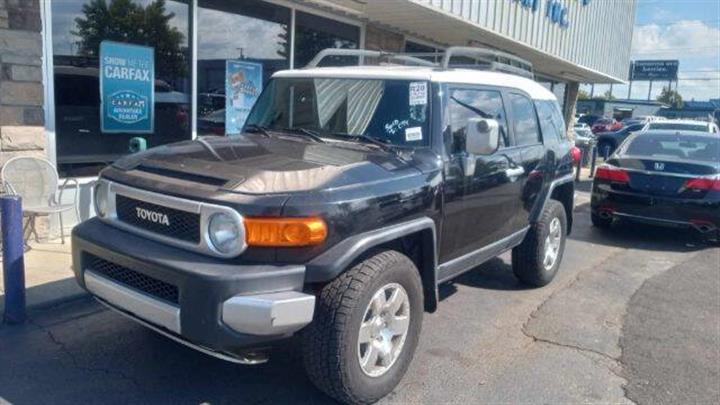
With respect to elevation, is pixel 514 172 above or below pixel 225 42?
below

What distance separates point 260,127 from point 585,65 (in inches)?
594

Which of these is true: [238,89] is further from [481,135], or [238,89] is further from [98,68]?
[481,135]

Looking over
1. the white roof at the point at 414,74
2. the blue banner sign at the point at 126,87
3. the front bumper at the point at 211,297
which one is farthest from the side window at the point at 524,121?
the blue banner sign at the point at 126,87

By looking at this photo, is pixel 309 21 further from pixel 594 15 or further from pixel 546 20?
pixel 594 15

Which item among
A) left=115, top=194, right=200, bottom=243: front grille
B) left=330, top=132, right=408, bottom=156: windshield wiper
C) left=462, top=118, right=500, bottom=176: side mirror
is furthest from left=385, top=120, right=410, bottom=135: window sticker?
left=115, top=194, right=200, bottom=243: front grille

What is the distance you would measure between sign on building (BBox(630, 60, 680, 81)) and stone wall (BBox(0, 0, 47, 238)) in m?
89.1

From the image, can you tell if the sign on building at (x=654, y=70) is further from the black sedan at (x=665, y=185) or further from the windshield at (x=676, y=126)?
the black sedan at (x=665, y=185)

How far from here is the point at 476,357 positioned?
4121mm

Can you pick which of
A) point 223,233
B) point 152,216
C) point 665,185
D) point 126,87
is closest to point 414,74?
point 223,233

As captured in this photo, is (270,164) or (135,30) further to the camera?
(135,30)

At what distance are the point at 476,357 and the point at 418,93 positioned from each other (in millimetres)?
1838

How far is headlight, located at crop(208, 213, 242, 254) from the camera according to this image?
2.88 m

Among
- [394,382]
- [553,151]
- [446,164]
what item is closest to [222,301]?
[394,382]

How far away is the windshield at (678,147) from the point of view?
8.29 metres
